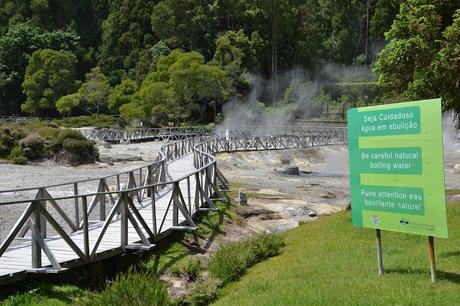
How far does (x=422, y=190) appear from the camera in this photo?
6.84 m

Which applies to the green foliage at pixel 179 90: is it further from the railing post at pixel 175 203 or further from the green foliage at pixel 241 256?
the green foliage at pixel 241 256

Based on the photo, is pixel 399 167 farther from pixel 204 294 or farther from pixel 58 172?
pixel 58 172

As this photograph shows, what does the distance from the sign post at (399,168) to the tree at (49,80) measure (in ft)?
271

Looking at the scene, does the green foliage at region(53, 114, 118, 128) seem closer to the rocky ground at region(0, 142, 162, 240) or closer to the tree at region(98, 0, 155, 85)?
the rocky ground at region(0, 142, 162, 240)

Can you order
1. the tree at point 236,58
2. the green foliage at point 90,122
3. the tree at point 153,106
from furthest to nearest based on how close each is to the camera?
the tree at point 236,58
the green foliage at point 90,122
the tree at point 153,106

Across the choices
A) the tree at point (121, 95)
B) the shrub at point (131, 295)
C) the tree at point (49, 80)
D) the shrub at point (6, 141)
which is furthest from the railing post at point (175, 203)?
the tree at point (49, 80)

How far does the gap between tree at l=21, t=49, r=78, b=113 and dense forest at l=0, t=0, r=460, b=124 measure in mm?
159

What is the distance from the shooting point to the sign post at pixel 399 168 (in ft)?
22.0

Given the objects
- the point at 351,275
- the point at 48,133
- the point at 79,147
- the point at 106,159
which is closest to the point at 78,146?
the point at 79,147

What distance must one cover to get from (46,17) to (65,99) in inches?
1987

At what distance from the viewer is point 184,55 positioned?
6316 centimetres

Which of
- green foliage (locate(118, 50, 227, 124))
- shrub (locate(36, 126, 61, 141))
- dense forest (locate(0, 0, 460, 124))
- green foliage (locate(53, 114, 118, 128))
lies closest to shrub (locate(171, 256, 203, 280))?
shrub (locate(36, 126, 61, 141))

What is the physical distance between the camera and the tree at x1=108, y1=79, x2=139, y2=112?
75.4m

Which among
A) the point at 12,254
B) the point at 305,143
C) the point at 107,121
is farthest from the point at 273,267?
the point at 107,121
